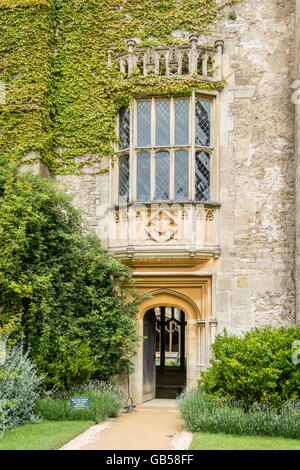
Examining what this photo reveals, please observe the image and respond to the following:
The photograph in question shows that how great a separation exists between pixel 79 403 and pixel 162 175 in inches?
197

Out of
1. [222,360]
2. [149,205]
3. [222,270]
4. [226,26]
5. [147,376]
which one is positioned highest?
[226,26]

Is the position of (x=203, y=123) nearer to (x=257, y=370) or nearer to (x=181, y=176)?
(x=181, y=176)

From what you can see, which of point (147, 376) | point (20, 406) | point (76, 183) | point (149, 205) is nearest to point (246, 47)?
point (149, 205)

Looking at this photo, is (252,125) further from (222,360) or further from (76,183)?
(222,360)

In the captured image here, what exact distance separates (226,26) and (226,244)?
194 inches

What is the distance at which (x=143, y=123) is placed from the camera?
444 inches

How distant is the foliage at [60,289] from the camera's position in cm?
940

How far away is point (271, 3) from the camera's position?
11.2m

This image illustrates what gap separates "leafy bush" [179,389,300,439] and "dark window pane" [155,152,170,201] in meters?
4.50

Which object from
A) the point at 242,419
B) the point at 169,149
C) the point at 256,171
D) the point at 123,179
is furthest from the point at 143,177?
the point at 242,419

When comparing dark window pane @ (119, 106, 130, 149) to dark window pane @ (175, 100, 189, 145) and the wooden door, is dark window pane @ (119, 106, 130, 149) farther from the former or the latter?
the wooden door

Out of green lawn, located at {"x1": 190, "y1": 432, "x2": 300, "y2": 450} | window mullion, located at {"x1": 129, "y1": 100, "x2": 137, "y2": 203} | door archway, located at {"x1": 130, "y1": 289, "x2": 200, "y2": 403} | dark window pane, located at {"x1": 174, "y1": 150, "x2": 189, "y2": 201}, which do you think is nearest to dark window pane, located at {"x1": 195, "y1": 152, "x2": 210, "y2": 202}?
dark window pane, located at {"x1": 174, "y1": 150, "x2": 189, "y2": 201}

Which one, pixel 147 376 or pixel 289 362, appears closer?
pixel 289 362

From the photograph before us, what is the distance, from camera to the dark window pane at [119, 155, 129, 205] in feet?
37.1
